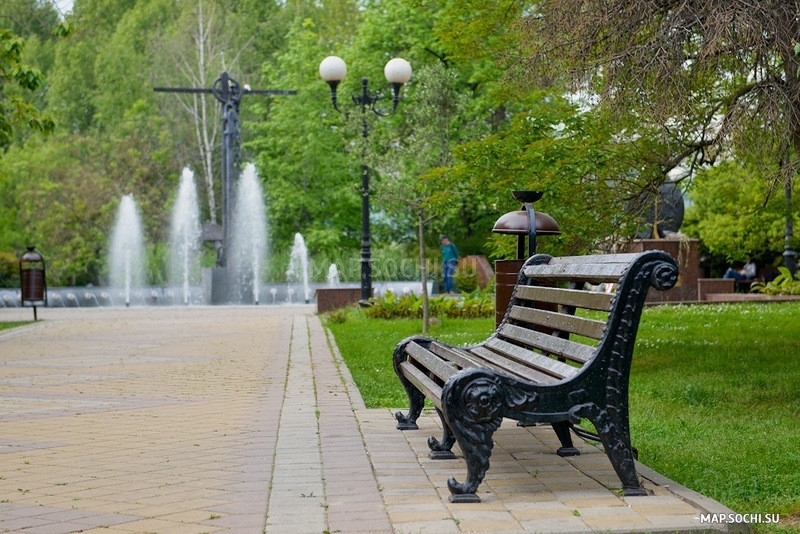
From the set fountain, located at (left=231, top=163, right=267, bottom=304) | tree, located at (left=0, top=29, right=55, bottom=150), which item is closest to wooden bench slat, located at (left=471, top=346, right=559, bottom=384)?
tree, located at (left=0, top=29, right=55, bottom=150)

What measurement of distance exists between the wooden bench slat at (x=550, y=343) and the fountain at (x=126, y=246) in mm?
33685

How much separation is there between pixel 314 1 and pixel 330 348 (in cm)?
4317

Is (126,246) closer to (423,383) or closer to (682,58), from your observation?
(682,58)

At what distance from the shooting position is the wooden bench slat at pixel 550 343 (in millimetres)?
5035

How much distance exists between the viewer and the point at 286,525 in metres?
4.33

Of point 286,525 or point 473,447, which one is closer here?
point 286,525

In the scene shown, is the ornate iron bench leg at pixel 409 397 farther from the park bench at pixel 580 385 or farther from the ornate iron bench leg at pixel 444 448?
the park bench at pixel 580 385

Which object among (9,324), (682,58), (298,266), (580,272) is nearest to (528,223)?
(682,58)

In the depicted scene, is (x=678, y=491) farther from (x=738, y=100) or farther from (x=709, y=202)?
(x=709, y=202)

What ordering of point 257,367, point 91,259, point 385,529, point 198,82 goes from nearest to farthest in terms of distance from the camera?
point 385,529
point 257,367
point 91,259
point 198,82

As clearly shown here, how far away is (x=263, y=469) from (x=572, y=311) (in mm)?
1880

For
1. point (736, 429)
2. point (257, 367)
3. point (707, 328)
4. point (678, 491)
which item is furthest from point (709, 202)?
point (678, 491)

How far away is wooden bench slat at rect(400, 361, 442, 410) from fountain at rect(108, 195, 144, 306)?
33347 millimetres

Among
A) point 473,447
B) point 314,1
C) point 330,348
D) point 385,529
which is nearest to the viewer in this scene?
point 385,529
